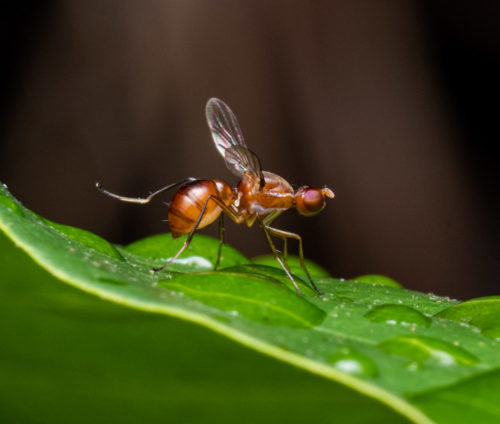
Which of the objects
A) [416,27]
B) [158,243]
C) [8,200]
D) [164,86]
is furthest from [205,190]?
[416,27]

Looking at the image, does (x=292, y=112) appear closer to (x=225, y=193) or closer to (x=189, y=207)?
(x=225, y=193)

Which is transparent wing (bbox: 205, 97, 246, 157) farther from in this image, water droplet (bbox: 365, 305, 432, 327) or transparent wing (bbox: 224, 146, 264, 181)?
water droplet (bbox: 365, 305, 432, 327)

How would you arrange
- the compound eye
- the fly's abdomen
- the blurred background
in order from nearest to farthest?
the fly's abdomen < the compound eye < the blurred background

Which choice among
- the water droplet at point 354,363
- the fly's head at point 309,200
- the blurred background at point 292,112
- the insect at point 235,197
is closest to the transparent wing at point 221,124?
the insect at point 235,197

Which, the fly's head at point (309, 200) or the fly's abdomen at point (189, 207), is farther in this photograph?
the fly's head at point (309, 200)

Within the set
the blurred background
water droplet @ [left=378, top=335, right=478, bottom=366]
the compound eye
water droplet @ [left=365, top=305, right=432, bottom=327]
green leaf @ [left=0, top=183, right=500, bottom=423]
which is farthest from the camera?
the blurred background

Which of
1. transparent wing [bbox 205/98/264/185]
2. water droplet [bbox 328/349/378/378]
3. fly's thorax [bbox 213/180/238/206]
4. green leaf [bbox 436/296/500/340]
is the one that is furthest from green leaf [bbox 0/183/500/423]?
transparent wing [bbox 205/98/264/185]

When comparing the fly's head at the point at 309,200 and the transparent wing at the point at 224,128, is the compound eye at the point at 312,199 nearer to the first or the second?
the fly's head at the point at 309,200

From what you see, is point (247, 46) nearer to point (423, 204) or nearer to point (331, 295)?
point (423, 204)
